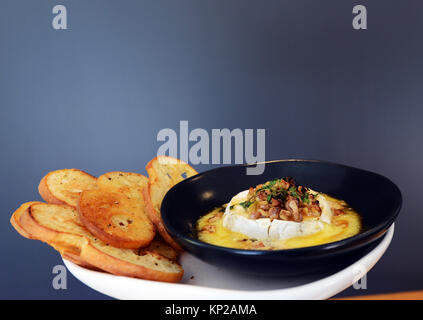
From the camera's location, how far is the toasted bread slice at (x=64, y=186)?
80.2 inches

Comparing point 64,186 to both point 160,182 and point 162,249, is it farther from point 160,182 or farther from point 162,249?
point 162,249

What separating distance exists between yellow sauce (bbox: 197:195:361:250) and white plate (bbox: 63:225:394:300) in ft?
0.56

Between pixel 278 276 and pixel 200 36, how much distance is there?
3.12 metres

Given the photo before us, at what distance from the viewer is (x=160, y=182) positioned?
205cm

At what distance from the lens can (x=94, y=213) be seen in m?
1.73

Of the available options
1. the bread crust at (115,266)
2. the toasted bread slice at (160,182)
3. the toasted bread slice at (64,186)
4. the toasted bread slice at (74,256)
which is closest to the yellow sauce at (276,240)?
the toasted bread slice at (160,182)

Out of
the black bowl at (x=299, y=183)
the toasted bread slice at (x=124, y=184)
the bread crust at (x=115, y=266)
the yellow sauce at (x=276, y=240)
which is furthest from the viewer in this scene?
the toasted bread slice at (x=124, y=184)

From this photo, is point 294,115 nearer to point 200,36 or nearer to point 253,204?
point 200,36

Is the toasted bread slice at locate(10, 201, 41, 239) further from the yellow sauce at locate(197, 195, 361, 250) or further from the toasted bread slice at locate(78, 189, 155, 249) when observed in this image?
the yellow sauce at locate(197, 195, 361, 250)

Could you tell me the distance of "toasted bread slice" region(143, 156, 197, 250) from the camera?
1.79 m

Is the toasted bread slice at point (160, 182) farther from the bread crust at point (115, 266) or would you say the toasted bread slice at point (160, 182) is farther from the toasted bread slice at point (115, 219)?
the bread crust at point (115, 266)

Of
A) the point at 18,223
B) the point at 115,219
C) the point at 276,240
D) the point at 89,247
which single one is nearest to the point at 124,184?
the point at 115,219

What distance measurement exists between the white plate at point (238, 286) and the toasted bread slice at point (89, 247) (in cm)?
6

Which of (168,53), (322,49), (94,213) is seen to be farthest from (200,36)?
(94,213)
